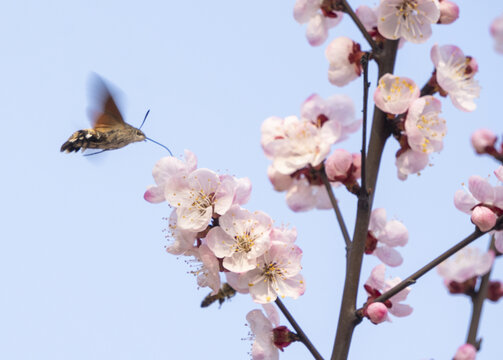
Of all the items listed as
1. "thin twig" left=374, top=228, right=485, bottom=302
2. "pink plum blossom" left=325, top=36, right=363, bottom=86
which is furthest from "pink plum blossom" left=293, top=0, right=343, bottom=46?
"thin twig" left=374, top=228, right=485, bottom=302

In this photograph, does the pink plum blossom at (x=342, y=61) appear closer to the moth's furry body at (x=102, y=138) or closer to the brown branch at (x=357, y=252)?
the brown branch at (x=357, y=252)

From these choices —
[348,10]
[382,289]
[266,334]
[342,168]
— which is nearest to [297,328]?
[266,334]

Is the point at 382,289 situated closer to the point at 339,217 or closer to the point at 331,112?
the point at 339,217

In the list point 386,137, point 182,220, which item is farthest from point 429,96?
point 182,220

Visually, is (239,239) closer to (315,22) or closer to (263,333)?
(263,333)

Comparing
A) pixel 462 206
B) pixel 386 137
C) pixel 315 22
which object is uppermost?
pixel 315 22

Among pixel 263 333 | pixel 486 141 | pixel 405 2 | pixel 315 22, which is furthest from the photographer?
pixel 315 22

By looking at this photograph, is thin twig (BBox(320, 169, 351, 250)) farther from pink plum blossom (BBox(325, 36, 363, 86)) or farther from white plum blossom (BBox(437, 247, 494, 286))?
pink plum blossom (BBox(325, 36, 363, 86))
